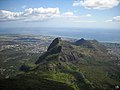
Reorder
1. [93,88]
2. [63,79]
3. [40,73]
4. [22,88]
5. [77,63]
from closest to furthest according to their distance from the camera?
[22,88]
[93,88]
[63,79]
[40,73]
[77,63]

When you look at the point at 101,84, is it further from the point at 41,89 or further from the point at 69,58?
the point at 69,58

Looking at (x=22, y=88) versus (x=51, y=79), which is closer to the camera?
(x=22, y=88)

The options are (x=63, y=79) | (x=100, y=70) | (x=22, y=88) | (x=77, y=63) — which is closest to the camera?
(x=22, y=88)

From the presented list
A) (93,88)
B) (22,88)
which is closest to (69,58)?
(93,88)

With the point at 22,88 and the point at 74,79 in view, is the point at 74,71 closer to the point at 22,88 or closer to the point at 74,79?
the point at 74,79

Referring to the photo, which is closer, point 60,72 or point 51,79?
point 51,79

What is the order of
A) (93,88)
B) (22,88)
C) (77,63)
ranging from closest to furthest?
(22,88), (93,88), (77,63)

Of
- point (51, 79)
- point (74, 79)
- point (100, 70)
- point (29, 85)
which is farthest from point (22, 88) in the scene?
point (100, 70)

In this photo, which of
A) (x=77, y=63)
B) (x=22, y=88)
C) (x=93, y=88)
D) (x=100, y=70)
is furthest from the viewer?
(x=77, y=63)
